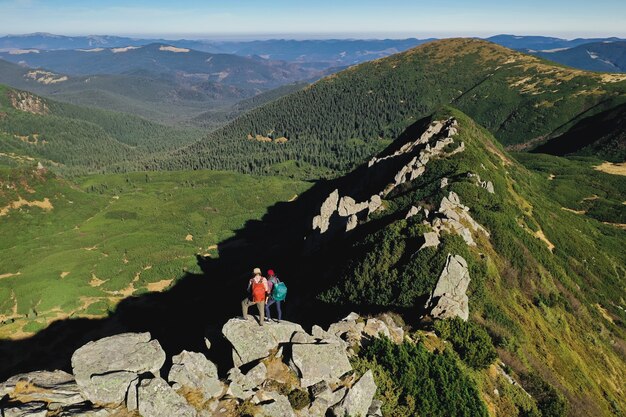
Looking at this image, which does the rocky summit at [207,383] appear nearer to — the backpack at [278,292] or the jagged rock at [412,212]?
the backpack at [278,292]

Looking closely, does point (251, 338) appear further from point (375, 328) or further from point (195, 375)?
point (375, 328)

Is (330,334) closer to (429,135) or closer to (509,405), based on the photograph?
(509,405)

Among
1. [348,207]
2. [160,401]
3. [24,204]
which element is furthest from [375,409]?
[24,204]

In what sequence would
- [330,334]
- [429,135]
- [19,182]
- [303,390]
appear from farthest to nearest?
[19,182] < [429,135] < [330,334] < [303,390]

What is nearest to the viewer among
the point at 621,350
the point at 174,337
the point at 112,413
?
the point at 112,413

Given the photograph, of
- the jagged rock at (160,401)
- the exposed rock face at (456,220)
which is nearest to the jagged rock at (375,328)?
the jagged rock at (160,401)

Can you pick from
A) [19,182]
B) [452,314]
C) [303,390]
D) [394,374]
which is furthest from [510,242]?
[19,182]

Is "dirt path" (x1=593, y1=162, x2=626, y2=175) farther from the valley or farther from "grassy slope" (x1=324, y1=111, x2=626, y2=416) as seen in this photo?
"grassy slope" (x1=324, y1=111, x2=626, y2=416)
